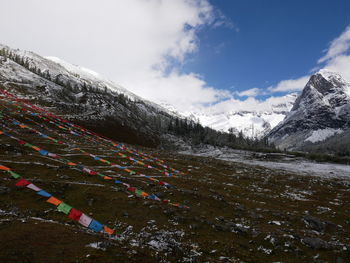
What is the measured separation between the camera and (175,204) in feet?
69.7

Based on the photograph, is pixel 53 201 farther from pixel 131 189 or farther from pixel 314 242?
pixel 314 242

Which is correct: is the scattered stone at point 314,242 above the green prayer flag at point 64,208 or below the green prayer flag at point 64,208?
below

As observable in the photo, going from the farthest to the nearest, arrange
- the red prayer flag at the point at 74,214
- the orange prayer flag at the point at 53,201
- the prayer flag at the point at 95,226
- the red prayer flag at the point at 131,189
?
the red prayer flag at the point at 131,189 < the orange prayer flag at the point at 53,201 < the red prayer flag at the point at 74,214 < the prayer flag at the point at 95,226

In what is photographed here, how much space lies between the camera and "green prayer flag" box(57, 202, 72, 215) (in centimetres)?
1603

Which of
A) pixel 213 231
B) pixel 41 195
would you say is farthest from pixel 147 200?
pixel 41 195

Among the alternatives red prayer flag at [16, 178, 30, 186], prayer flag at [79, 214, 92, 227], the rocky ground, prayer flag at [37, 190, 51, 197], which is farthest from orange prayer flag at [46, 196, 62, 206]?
red prayer flag at [16, 178, 30, 186]

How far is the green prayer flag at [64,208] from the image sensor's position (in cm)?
1603

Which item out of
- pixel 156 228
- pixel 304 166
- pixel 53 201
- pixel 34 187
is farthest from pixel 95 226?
pixel 304 166

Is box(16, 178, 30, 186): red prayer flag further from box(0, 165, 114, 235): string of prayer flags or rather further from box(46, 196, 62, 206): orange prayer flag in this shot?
box(46, 196, 62, 206): orange prayer flag

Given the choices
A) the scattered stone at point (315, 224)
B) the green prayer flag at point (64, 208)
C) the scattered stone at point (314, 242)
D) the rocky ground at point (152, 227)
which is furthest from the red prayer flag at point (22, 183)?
the scattered stone at point (315, 224)

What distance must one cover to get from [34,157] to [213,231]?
27566 mm

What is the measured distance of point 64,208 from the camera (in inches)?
645

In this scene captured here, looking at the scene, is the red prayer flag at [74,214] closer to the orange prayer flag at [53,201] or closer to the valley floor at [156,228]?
the valley floor at [156,228]

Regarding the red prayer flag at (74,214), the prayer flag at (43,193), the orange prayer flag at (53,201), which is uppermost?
the prayer flag at (43,193)
